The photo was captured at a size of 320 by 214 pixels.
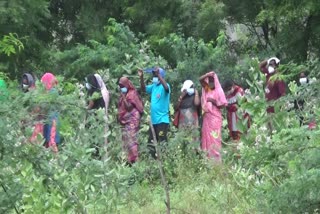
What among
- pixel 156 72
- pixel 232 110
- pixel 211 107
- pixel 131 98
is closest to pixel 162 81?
pixel 156 72

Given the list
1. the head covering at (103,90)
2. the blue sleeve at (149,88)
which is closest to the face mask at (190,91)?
the blue sleeve at (149,88)

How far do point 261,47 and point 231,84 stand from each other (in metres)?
7.86

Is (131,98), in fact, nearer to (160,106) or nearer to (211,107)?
(160,106)

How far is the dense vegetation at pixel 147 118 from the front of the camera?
401 centimetres

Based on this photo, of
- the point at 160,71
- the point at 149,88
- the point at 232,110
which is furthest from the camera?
the point at 232,110

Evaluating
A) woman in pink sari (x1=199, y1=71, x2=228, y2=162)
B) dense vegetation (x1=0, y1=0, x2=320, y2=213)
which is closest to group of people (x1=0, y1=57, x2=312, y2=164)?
woman in pink sari (x1=199, y1=71, x2=228, y2=162)

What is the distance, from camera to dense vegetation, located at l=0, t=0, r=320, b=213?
401cm

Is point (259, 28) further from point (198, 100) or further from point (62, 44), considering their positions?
point (198, 100)

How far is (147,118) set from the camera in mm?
6891

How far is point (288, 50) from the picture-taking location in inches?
669

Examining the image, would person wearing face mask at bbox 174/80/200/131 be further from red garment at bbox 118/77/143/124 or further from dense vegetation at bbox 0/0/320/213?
red garment at bbox 118/77/143/124

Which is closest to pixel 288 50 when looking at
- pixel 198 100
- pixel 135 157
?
pixel 198 100

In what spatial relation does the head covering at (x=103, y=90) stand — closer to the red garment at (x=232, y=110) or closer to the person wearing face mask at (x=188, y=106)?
the person wearing face mask at (x=188, y=106)

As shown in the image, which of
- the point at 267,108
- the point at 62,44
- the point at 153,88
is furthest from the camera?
the point at 62,44
